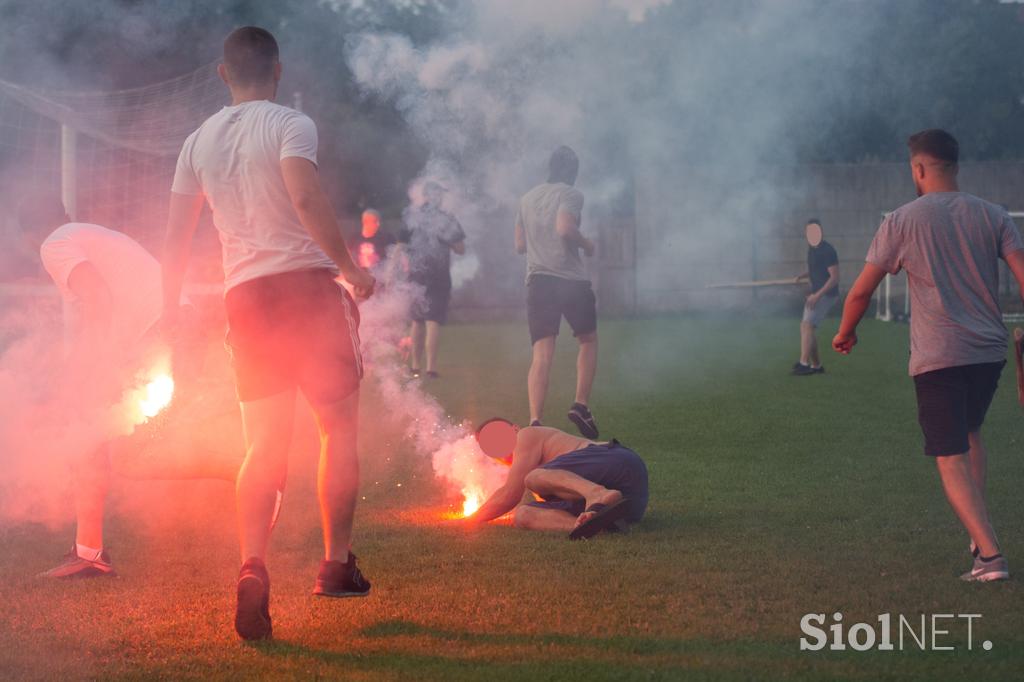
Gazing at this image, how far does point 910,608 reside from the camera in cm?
414

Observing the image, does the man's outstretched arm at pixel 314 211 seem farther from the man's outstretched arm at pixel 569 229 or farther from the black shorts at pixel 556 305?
the black shorts at pixel 556 305

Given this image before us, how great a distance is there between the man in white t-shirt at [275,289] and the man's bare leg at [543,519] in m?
1.45

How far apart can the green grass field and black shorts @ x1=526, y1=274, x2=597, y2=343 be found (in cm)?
102

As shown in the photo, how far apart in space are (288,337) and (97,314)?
1.43 metres

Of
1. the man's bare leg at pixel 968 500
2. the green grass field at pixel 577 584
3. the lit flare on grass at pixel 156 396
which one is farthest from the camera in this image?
the lit flare on grass at pixel 156 396

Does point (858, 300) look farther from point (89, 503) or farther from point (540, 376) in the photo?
point (540, 376)

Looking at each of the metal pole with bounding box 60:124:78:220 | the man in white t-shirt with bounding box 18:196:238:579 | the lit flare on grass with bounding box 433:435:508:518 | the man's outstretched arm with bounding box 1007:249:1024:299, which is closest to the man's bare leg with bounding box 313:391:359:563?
the man in white t-shirt with bounding box 18:196:238:579

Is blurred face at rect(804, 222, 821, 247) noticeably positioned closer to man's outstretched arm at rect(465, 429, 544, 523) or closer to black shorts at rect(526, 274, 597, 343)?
black shorts at rect(526, 274, 597, 343)

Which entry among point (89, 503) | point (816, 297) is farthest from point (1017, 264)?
point (816, 297)

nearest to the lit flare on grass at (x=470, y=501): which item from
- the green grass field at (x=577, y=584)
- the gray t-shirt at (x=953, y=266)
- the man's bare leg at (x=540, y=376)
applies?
the green grass field at (x=577, y=584)

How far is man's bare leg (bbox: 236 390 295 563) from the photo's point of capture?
4137 mm

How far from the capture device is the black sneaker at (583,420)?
28.3 feet

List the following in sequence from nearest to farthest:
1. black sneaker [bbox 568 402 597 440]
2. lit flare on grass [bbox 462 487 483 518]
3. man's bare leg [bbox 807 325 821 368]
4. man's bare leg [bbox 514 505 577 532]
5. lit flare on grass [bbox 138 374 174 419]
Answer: man's bare leg [bbox 514 505 577 532]
lit flare on grass [bbox 138 374 174 419]
lit flare on grass [bbox 462 487 483 518]
black sneaker [bbox 568 402 597 440]
man's bare leg [bbox 807 325 821 368]

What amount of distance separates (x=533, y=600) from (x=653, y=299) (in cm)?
2259
